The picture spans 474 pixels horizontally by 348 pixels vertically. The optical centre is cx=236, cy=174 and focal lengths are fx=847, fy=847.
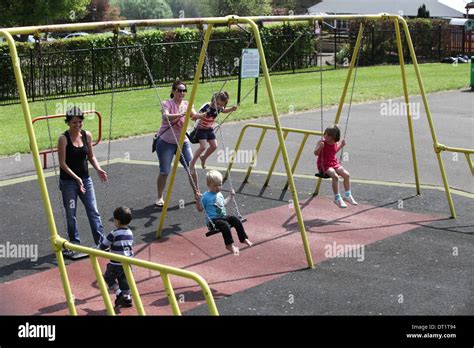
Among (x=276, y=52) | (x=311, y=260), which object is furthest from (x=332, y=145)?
(x=276, y=52)

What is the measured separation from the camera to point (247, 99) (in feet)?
75.4

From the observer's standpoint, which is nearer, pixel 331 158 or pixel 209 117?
pixel 331 158

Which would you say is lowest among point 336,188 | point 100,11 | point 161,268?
point 336,188

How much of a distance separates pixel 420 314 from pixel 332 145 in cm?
410

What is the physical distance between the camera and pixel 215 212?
29.8 ft

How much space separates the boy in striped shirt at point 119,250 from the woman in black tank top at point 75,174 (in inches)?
56.1

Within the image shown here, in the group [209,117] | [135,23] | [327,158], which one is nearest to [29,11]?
[209,117]

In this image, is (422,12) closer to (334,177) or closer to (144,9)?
(144,9)

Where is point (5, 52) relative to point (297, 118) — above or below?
above

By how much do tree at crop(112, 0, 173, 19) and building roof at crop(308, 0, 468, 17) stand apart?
56.5 feet

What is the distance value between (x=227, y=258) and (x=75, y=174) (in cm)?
197
